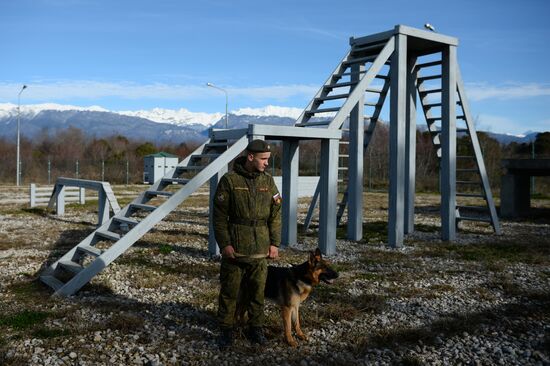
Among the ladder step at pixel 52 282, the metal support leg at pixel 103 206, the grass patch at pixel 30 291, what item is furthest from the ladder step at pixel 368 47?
the grass patch at pixel 30 291

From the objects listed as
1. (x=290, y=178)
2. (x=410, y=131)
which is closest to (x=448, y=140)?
(x=410, y=131)

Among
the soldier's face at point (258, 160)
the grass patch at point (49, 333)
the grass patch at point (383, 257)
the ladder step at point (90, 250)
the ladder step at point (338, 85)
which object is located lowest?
the grass patch at point (49, 333)

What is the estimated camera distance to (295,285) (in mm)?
5113

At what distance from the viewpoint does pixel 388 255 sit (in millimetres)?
9828

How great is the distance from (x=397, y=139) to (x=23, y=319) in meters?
7.55

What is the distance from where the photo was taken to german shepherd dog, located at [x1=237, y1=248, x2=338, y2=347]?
16.5 feet

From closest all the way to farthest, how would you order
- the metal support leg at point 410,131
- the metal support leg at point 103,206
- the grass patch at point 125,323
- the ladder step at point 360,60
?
the grass patch at point 125,323 < the ladder step at point 360,60 < the metal support leg at point 410,131 < the metal support leg at point 103,206

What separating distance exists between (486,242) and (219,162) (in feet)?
21.9

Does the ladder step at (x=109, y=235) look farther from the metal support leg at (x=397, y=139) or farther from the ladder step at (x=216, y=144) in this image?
the metal support leg at (x=397, y=139)

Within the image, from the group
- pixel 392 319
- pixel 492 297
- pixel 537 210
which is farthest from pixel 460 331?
pixel 537 210

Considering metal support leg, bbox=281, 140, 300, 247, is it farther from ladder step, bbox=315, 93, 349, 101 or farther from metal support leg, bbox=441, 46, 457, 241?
metal support leg, bbox=441, 46, 457, 241

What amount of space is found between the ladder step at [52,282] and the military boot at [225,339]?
295cm

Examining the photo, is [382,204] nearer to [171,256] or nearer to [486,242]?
[486,242]

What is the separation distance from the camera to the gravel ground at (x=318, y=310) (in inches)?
194
